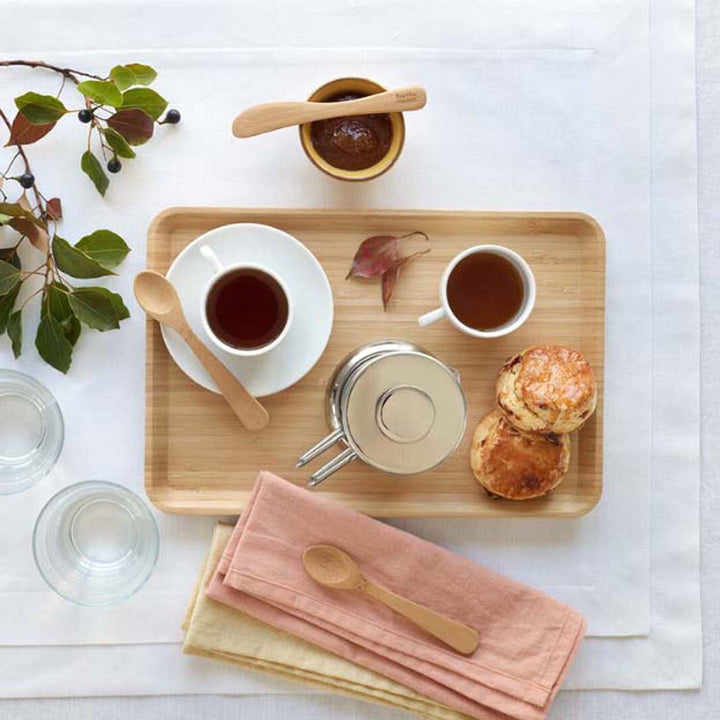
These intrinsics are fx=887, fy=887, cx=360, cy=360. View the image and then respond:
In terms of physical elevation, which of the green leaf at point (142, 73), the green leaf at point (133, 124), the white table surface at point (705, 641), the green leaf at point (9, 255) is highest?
the green leaf at point (142, 73)

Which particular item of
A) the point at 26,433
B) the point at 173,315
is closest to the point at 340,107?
the point at 173,315

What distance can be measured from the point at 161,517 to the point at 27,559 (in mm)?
176

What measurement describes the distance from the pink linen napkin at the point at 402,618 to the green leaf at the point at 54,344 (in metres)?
0.29

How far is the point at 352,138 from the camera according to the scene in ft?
3.43

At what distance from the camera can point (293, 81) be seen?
1.11 meters

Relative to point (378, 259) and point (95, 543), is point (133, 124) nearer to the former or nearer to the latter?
point (378, 259)

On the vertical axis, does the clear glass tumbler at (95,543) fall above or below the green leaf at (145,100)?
below

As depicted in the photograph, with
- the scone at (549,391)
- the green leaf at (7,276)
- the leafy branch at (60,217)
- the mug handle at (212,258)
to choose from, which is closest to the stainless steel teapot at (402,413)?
the scone at (549,391)

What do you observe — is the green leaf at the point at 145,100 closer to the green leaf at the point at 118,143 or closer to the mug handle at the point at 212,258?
the green leaf at the point at 118,143

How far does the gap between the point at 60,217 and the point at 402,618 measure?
25.5 inches

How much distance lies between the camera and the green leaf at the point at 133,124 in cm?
104

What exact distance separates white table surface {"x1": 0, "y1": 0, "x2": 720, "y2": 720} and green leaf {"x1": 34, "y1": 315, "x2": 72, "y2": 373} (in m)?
0.44

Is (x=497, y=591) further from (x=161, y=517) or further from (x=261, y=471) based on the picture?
(x=161, y=517)

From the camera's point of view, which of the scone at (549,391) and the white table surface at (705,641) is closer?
the scone at (549,391)
